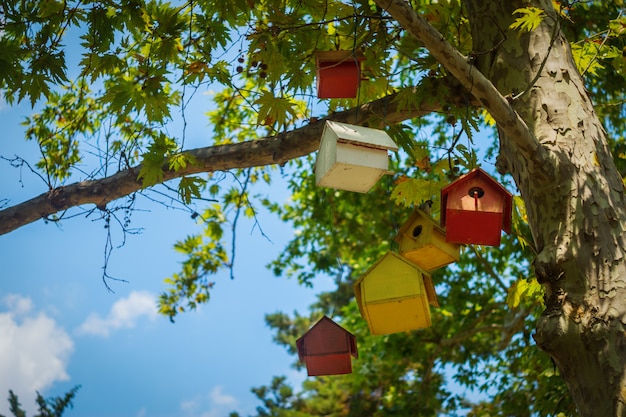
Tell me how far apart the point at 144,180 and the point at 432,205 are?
50.9 inches

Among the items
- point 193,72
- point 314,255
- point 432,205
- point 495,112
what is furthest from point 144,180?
point 314,255

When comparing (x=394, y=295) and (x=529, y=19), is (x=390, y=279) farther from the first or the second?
(x=529, y=19)

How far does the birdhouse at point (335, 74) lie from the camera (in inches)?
123

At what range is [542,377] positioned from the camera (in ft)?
18.1

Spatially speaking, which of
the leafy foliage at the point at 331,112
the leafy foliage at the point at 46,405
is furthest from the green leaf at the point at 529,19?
the leafy foliage at the point at 46,405

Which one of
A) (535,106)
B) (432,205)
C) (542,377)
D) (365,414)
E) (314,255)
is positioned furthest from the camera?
(365,414)

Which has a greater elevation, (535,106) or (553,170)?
(535,106)

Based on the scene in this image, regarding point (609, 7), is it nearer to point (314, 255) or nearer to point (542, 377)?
point (542, 377)

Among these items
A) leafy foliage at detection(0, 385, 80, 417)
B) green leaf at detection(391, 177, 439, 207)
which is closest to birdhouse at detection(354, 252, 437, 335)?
green leaf at detection(391, 177, 439, 207)

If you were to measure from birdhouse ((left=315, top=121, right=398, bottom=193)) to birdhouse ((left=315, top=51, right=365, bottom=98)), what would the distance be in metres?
0.53

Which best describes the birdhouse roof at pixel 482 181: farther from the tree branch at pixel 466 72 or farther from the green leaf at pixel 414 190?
the green leaf at pixel 414 190

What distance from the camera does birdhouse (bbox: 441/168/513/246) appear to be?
8.73 ft

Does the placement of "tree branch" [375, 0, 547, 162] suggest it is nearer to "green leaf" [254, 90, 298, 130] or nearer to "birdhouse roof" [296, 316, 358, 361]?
"green leaf" [254, 90, 298, 130]

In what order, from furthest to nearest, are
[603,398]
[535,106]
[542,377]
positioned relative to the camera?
1. [542,377]
2. [535,106]
3. [603,398]
